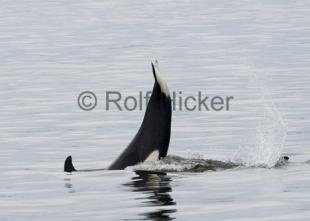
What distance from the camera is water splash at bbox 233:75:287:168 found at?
22.4 meters

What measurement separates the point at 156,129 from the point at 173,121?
9.39 m

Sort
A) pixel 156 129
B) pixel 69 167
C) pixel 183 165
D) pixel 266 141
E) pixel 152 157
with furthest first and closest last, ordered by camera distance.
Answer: pixel 266 141 < pixel 183 165 < pixel 69 167 < pixel 152 157 < pixel 156 129

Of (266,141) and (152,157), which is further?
(266,141)

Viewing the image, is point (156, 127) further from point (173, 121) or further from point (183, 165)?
point (173, 121)

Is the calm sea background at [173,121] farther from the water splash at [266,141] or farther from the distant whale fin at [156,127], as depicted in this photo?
the distant whale fin at [156,127]

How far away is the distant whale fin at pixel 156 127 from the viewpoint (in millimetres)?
20609

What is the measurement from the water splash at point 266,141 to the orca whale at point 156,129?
Answer: 2.03 m

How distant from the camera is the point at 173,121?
3008cm

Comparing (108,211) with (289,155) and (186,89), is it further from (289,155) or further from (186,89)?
(186,89)

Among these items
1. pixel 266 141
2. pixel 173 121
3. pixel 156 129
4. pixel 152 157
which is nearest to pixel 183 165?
pixel 152 157

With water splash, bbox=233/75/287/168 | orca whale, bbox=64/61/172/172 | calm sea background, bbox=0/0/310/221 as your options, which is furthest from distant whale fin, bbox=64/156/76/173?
water splash, bbox=233/75/287/168

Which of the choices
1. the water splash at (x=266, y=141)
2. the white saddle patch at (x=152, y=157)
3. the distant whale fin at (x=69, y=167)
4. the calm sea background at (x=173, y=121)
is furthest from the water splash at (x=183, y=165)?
the distant whale fin at (x=69, y=167)

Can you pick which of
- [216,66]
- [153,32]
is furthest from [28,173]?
[153,32]

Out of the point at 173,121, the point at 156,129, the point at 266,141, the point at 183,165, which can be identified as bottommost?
the point at 183,165
